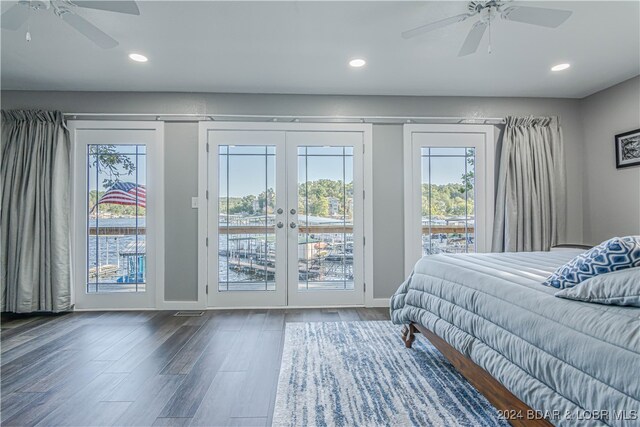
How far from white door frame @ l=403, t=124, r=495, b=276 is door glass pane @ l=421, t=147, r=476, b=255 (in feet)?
0.22

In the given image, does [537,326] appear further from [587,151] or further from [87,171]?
[87,171]

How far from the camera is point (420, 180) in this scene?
3805mm

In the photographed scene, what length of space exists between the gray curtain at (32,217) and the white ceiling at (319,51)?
51cm

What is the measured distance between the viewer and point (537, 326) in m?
1.23

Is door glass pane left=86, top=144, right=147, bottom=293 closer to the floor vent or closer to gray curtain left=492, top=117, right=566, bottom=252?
the floor vent

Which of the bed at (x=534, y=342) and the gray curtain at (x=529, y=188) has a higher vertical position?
the gray curtain at (x=529, y=188)

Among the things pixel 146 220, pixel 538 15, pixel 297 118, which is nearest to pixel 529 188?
pixel 538 15

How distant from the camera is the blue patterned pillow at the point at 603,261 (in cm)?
119

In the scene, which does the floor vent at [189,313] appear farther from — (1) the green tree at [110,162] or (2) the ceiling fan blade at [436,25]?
(2) the ceiling fan blade at [436,25]

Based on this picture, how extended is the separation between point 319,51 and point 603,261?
2.39 m

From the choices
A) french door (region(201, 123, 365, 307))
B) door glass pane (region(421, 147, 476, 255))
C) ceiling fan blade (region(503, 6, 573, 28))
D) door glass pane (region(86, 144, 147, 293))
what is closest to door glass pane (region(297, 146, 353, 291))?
french door (region(201, 123, 365, 307))

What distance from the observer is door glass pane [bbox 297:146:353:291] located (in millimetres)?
3752

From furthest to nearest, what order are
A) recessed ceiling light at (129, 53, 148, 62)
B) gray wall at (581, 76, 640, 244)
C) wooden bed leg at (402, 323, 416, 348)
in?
gray wall at (581, 76, 640, 244) < recessed ceiling light at (129, 53, 148, 62) < wooden bed leg at (402, 323, 416, 348)

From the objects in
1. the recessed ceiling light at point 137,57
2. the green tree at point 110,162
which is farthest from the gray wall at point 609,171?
the green tree at point 110,162
